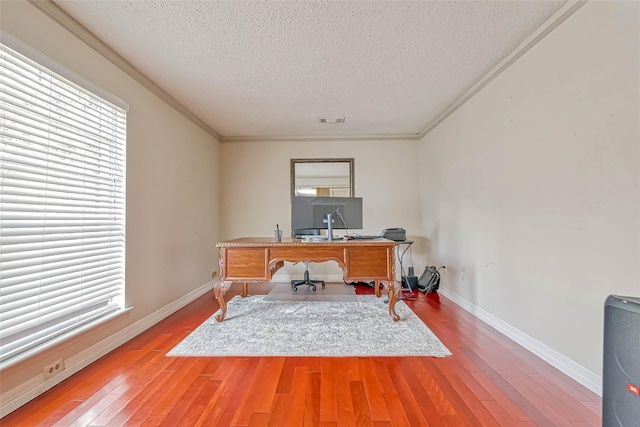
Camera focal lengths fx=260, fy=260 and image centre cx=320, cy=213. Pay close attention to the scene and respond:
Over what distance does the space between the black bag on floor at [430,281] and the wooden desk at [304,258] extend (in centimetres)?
127

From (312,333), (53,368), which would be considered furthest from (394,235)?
(53,368)

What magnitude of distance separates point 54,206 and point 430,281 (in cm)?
377

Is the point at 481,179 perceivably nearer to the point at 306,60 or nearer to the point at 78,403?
the point at 306,60

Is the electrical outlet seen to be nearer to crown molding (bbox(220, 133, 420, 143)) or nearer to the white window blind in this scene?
the white window blind

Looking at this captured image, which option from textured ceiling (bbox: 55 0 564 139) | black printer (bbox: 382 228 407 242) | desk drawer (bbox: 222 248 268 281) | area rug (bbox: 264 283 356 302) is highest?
textured ceiling (bbox: 55 0 564 139)

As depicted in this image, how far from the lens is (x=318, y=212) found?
2.70 meters

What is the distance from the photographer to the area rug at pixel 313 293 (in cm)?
332

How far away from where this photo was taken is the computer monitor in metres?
2.69

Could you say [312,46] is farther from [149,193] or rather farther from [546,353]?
[546,353]

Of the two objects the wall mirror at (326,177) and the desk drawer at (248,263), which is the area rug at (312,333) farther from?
the wall mirror at (326,177)

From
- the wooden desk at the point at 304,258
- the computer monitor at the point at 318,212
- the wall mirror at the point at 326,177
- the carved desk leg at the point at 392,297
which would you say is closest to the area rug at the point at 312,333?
the carved desk leg at the point at 392,297

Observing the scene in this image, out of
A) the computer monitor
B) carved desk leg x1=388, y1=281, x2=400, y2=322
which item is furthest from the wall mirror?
carved desk leg x1=388, y1=281, x2=400, y2=322

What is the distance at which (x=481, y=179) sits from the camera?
2590mm

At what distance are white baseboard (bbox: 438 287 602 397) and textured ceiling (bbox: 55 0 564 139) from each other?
2.26 metres
